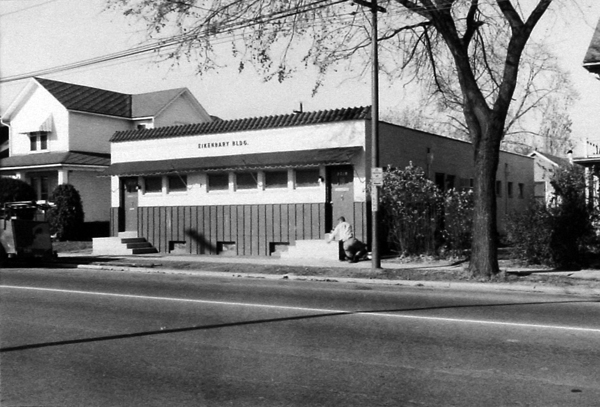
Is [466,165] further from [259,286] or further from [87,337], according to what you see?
[87,337]

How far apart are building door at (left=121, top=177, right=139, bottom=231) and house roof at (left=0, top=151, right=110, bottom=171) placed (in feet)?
24.1

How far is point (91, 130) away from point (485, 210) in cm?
2633

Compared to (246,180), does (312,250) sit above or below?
below

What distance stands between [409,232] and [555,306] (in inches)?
338

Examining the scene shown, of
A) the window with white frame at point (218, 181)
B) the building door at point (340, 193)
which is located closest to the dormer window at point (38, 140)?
the window with white frame at point (218, 181)

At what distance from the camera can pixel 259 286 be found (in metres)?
15.0

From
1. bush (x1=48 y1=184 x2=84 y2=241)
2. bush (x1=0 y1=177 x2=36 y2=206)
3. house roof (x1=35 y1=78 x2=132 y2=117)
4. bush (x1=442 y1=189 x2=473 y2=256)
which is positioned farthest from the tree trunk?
house roof (x1=35 y1=78 x2=132 y2=117)

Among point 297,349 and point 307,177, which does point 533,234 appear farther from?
point 297,349

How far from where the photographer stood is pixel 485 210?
1556 cm

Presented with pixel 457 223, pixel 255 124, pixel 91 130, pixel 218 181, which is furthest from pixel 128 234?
pixel 457 223

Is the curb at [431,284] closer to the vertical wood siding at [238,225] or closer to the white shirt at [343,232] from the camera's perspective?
the white shirt at [343,232]

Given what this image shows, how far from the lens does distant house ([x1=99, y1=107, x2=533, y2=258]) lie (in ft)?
70.7

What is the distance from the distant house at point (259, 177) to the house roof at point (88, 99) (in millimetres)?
10667

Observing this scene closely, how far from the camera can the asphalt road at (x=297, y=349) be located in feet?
19.9
